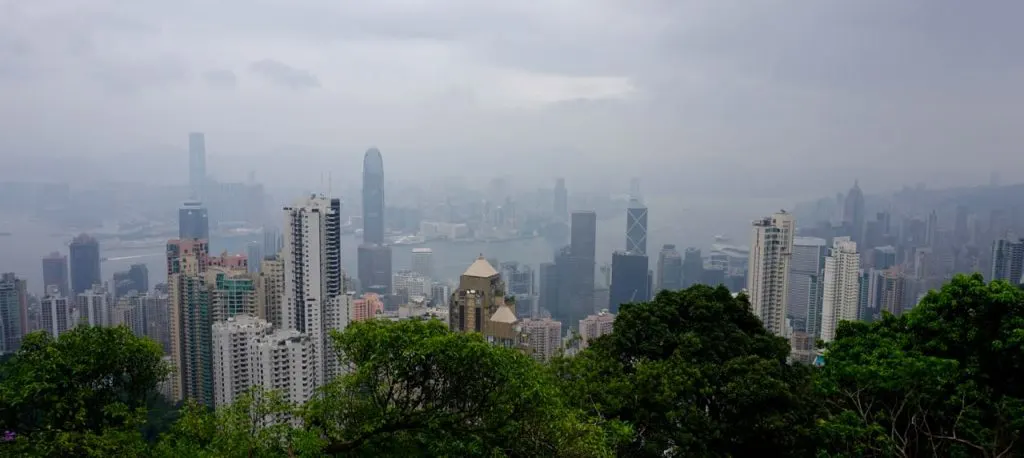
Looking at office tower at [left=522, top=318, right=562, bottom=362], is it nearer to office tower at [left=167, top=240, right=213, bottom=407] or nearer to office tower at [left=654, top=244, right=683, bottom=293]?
office tower at [left=167, top=240, right=213, bottom=407]

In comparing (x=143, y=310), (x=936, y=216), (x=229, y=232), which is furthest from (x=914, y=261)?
(x=229, y=232)

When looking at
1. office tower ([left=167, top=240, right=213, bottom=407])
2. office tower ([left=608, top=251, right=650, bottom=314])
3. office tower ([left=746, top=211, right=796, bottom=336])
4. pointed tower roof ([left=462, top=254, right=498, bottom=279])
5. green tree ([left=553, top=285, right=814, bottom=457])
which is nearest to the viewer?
green tree ([left=553, top=285, right=814, bottom=457])

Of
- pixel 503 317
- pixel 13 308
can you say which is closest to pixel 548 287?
pixel 503 317

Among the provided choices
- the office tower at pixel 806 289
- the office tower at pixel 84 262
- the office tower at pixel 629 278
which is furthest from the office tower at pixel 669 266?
the office tower at pixel 84 262

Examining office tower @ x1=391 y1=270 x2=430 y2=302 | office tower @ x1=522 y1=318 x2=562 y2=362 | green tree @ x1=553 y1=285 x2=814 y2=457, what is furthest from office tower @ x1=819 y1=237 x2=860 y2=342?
office tower @ x1=391 y1=270 x2=430 y2=302

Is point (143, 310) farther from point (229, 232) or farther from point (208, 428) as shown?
point (208, 428)

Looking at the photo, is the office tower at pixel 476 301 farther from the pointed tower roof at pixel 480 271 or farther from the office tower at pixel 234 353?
the office tower at pixel 234 353

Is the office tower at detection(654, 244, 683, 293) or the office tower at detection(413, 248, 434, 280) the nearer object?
the office tower at detection(654, 244, 683, 293)
